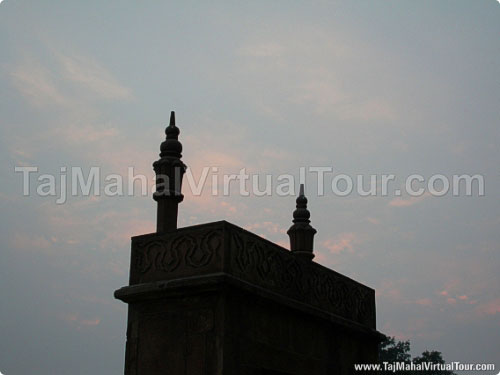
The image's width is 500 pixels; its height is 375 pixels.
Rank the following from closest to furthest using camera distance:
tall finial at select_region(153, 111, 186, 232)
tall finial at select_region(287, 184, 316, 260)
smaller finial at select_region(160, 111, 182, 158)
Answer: tall finial at select_region(153, 111, 186, 232) < smaller finial at select_region(160, 111, 182, 158) < tall finial at select_region(287, 184, 316, 260)

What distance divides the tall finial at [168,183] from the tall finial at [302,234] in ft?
12.0

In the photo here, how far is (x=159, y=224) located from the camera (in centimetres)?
1006

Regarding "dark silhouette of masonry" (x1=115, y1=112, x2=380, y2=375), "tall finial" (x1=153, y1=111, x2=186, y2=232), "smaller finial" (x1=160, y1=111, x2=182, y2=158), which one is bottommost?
"dark silhouette of masonry" (x1=115, y1=112, x2=380, y2=375)

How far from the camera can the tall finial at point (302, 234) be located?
13219 millimetres

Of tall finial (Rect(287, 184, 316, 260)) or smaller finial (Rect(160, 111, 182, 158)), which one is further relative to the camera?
tall finial (Rect(287, 184, 316, 260))

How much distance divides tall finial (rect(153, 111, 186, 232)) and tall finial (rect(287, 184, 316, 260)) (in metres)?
3.67

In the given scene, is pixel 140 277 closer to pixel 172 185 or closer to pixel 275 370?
pixel 172 185

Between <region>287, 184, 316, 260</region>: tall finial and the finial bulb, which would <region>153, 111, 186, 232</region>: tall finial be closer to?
the finial bulb

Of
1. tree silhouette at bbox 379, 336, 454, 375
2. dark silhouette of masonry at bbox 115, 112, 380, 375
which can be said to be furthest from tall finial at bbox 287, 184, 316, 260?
tree silhouette at bbox 379, 336, 454, 375

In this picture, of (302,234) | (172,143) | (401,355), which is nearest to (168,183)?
(172,143)

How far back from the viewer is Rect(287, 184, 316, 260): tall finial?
13219 millimetres

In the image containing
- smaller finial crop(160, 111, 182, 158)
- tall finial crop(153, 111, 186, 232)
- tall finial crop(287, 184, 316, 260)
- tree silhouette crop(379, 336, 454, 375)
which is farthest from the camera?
tree silhouette crop(379, 336, 454, 375)

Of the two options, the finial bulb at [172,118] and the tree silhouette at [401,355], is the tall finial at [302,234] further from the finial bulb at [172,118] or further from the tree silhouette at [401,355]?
the tree silhouette at [401,355]

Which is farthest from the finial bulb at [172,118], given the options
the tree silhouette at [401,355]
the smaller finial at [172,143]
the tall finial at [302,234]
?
the tree silhouette at [401,355]
